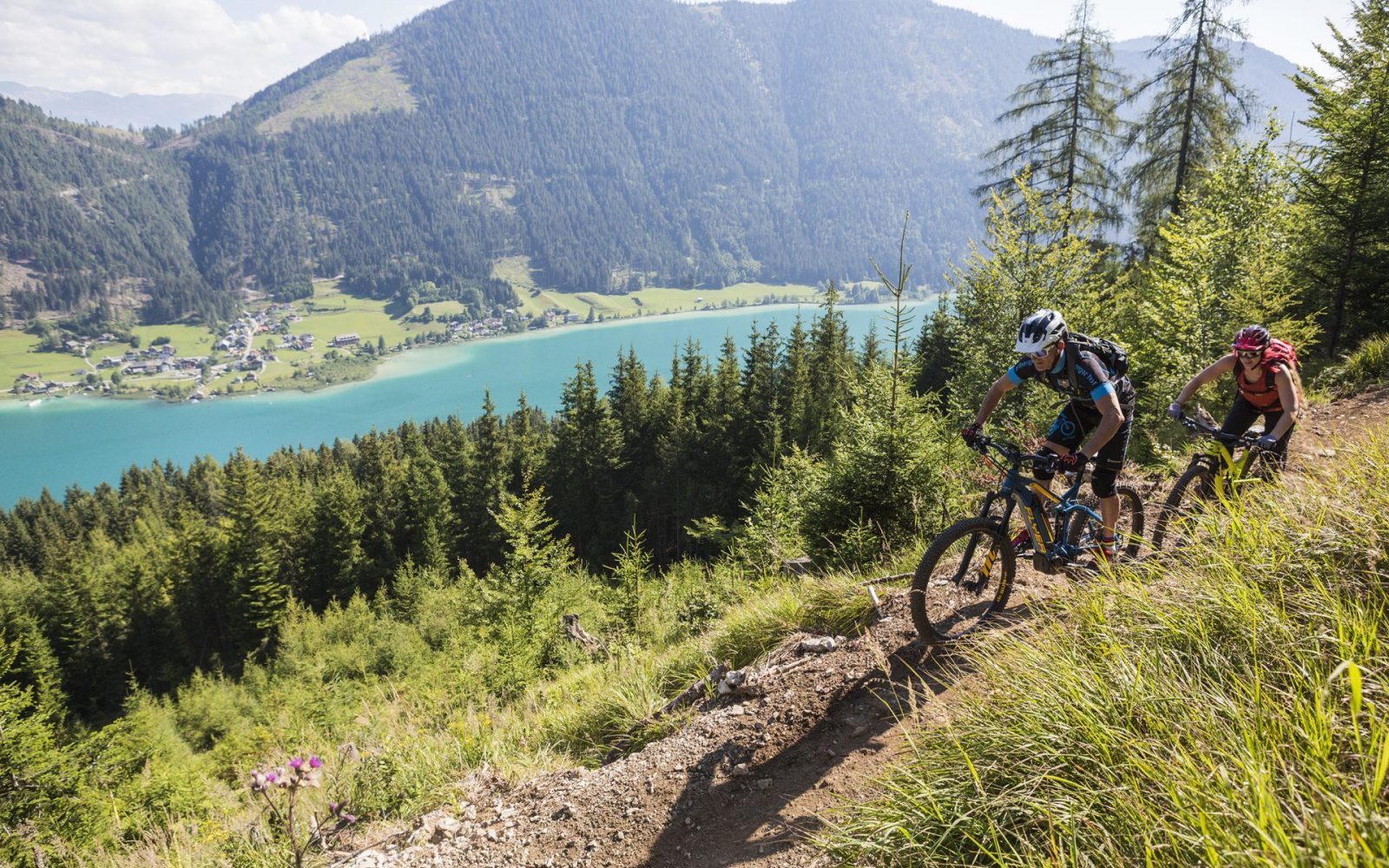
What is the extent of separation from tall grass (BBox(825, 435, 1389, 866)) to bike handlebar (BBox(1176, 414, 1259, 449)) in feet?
8.37

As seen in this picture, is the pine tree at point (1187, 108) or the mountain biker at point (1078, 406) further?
the pine tree at point (1187, 108)

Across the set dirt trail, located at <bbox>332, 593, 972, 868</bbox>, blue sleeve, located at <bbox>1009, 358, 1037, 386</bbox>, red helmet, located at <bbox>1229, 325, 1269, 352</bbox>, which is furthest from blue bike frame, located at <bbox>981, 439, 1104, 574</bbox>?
red helmet, located at <bbox>1229, 325, 1269, 352</bbox>

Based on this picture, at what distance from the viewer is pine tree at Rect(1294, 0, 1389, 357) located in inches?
510

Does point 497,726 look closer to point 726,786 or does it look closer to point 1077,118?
point 726,786

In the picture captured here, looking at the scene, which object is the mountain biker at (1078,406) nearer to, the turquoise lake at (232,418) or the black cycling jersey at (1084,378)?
the black cycling jersey at (1084,378)

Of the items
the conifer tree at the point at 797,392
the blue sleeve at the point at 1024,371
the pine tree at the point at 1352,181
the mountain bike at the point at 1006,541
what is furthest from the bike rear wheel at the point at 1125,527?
the conifer tree at the point at 797,392

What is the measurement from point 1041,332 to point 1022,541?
66.4 inches

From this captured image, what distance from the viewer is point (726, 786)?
417 centimetres

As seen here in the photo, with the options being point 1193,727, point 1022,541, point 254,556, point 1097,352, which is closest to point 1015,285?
point 1097,352

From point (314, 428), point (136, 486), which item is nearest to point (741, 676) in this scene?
point (136, 486)

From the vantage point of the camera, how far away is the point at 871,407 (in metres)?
9.21

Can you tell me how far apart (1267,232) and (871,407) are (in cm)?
1385

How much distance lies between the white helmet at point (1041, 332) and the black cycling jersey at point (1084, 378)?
21 centimetres

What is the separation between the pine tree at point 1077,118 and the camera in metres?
20.5
